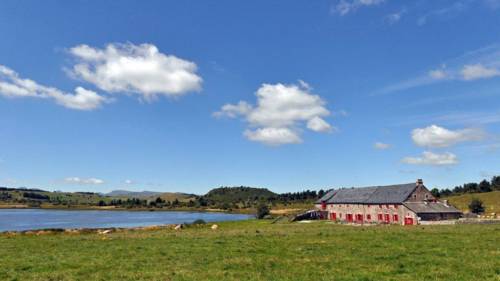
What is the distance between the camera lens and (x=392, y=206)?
273ft

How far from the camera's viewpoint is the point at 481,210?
11000 cm

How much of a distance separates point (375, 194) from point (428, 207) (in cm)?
1307

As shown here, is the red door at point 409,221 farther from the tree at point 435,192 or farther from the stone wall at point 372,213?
the tree at point 435,192

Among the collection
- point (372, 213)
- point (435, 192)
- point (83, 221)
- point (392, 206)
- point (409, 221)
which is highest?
point (435, 192)

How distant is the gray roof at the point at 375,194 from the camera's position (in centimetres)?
8275

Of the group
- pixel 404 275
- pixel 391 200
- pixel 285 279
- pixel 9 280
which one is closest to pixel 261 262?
pixel 285 279

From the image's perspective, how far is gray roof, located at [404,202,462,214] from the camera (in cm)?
7779

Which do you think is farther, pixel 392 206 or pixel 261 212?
pixel 261 212

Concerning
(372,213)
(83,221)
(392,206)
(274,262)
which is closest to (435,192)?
(372,213)

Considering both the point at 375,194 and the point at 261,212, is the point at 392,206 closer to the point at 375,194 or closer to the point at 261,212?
the point at 375,194

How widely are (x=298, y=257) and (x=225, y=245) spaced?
847 centimetres

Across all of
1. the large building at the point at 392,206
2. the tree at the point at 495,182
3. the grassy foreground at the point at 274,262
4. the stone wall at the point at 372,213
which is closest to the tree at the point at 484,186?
the tree at the point at 495,182

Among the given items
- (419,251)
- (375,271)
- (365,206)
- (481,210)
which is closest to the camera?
(375,271)

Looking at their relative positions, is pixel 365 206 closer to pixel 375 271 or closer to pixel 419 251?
pixel 419 251
